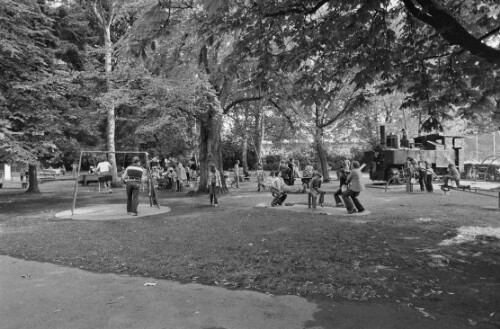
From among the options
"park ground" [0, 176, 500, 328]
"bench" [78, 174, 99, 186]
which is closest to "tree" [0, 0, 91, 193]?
"park ground" [0, 176, 500, 328]

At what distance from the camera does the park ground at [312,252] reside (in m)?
5.27

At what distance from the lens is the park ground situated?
527 cm

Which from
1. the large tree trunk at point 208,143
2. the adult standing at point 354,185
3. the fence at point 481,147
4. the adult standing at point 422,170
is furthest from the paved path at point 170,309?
the fence at point 481,147

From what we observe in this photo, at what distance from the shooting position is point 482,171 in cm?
2873

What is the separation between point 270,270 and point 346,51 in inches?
186

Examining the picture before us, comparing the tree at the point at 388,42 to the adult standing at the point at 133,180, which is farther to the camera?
the adult standing at the point at 133,180

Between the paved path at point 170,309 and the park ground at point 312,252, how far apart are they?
132 millimetres

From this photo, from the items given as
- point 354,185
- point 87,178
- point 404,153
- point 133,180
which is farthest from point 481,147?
point 87,178

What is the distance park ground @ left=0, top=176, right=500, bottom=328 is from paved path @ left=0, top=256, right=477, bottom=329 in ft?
0.43

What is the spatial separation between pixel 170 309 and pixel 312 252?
132 inches

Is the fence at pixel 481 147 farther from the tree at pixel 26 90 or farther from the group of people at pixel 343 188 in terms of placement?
the tree at pixel 26 90

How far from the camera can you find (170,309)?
4.85 m

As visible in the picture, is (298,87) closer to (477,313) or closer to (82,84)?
(477,313)

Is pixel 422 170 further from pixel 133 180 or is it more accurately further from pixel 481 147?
pixel 481 147
